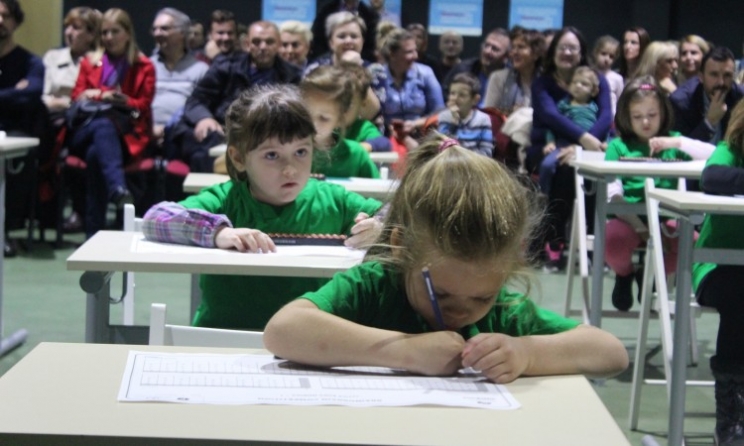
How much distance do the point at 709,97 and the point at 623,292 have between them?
1.77 metres

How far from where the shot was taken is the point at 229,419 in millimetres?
1071

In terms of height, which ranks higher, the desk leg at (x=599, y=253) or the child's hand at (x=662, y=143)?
the child's hand at (x=662, y=143)

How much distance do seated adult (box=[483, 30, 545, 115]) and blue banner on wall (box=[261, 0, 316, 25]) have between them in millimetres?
4279

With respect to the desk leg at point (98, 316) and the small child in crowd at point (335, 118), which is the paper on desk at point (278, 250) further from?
the small child in crowd at point (335, 118)

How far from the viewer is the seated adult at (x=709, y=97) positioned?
5844 mm

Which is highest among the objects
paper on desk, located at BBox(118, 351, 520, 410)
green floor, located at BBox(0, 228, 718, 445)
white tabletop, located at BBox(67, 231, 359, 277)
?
paper on desk, located at BBox(118, 351, 520, 410)

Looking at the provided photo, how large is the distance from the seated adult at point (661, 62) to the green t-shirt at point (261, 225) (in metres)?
4.93

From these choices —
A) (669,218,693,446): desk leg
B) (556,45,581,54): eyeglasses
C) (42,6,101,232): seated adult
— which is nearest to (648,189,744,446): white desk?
(669,218,693,446): desk leg

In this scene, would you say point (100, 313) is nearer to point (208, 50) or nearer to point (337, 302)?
point (337, 302)

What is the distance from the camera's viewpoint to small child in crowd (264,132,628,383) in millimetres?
1294

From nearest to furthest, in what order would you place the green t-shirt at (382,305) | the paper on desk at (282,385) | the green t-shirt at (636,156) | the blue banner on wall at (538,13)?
the paper on desk at (282,385), the green t-shirt at (382,305), the green t-shirt at (636,156), the blue banner on wall at (538,13)

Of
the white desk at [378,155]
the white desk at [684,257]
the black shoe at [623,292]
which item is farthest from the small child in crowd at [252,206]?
the black shoe at [623,292]

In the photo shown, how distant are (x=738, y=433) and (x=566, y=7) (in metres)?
9.22

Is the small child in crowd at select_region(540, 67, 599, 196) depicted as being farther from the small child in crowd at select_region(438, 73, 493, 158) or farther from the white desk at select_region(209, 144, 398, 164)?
the white desk at select_region(209, 144, 398, 164)
